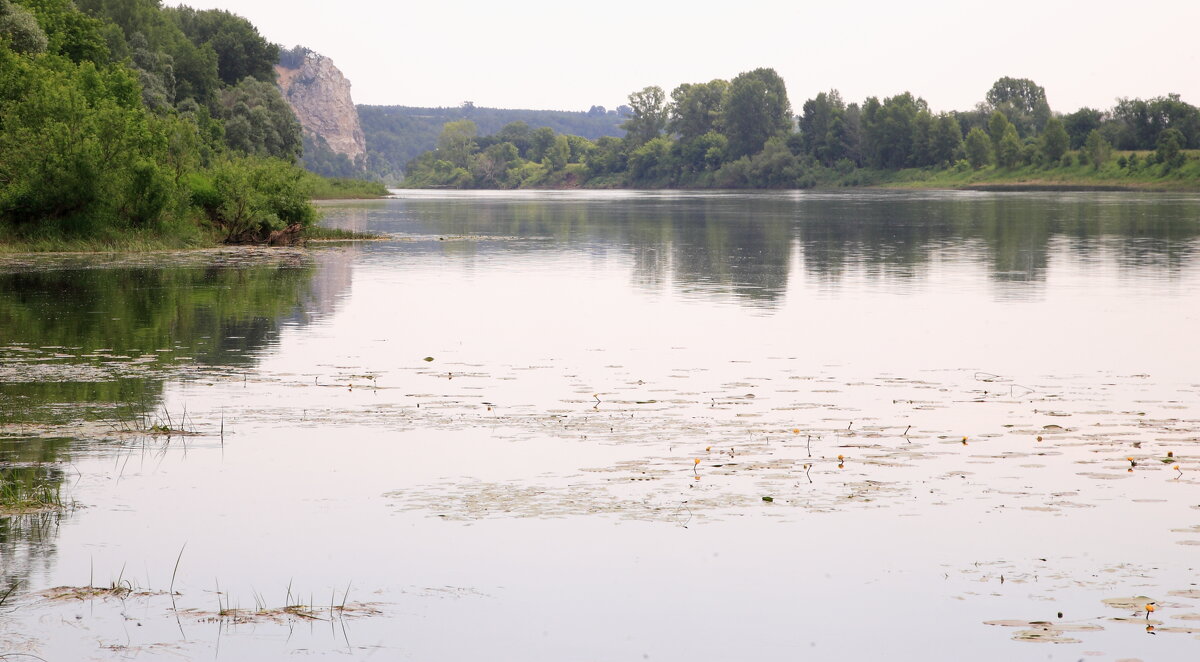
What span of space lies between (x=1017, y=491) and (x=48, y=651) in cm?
887

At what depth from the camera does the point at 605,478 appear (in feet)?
44.5

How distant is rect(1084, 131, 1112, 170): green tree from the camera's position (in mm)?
180250

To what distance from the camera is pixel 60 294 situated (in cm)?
3188

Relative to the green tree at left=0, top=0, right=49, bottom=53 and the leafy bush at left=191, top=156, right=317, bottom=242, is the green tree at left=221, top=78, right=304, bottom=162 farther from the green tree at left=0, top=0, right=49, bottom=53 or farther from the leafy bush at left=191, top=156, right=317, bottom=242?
the leafy bush at left=191, top=156, right=317, bottom=242

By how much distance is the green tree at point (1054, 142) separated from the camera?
189525 millimetres

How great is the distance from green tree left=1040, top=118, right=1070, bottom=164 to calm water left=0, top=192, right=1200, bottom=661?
170433mm

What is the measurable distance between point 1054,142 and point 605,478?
190604 millimetres

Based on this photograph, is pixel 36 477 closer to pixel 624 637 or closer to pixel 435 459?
pixel 435 459

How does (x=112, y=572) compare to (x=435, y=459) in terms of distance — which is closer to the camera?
(x=112, y=572)

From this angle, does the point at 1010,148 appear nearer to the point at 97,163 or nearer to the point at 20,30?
the point at 20,30

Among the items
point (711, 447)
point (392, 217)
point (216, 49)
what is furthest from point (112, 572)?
point (216, 49)

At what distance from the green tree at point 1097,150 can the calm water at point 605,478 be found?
6377 inches

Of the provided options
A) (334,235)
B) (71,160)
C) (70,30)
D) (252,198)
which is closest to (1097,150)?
(334,235)

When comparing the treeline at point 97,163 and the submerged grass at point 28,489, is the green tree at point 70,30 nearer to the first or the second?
the treeline at point 97,163
